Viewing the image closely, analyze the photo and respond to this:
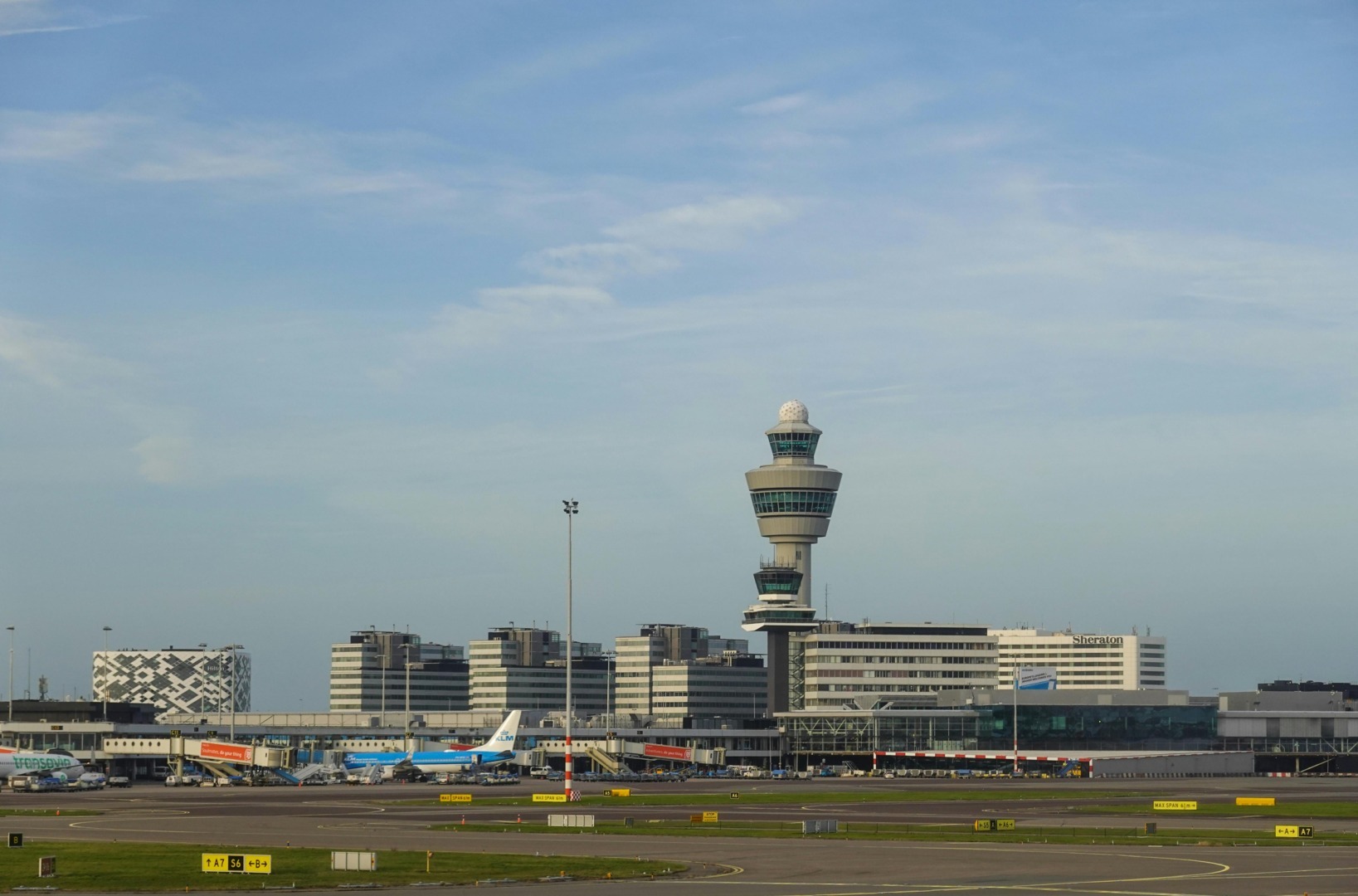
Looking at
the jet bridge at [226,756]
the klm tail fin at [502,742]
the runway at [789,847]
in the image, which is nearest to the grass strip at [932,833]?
the runway at [789,847]

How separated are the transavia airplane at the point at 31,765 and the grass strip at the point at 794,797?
41402mm

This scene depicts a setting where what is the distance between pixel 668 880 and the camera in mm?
58500

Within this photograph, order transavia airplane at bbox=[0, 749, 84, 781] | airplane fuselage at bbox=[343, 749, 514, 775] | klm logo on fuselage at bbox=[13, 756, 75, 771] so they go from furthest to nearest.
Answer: airplane fuselage at bbox=[343, 749, 514, 775], klm logo on fuselage at bbox=[13, 756, 75, 771], transavia airplane at bbox=[0, 749, 84, 781]

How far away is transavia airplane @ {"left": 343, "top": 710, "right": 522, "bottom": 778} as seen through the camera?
193000mm

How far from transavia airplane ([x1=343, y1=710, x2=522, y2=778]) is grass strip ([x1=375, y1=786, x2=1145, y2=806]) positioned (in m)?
35.7

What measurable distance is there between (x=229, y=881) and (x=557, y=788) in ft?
345

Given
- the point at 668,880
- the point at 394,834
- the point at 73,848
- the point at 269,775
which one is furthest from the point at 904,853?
the point at 269,775

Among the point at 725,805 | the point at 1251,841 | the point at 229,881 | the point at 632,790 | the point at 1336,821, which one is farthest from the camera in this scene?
the point at 632,790

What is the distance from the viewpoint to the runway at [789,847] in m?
56.2

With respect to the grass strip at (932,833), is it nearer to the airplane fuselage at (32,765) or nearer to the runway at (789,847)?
the runway at (789,847)

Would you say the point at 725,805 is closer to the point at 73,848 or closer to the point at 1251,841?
Result: the point at 1251,841

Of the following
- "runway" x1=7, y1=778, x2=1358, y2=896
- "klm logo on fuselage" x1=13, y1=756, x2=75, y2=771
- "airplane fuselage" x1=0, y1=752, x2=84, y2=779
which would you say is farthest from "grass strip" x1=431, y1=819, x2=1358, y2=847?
"klm logo on fuselage" x1=13, y1=756, x2=75, y2=771

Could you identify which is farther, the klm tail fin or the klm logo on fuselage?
the klm tail fin

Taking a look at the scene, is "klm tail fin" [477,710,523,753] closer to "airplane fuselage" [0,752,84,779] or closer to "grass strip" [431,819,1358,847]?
"airplane fuselage" [0,752,84,779]
